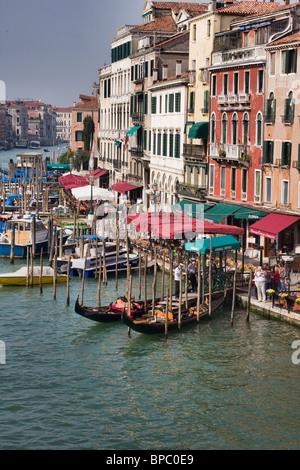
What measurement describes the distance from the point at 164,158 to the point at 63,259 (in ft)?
42.8

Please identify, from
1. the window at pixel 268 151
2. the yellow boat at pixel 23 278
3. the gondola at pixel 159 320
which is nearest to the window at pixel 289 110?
the window at pixel 268 151

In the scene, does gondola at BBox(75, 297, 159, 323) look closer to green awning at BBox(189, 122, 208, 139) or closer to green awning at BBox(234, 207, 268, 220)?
green awning at BBox(234, 207, 268, 220)

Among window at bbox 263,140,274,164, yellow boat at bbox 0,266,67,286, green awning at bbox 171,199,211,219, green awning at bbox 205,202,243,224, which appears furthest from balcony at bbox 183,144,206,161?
yellow boat at bbox 0,266,67,286

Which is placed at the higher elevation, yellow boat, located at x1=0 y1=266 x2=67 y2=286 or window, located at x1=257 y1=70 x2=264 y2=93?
window, located at x1=257 y1=70 x2=264 y2=93

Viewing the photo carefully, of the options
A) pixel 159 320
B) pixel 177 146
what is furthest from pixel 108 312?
pixel 177 146

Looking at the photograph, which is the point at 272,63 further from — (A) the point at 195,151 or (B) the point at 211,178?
(A) the point at 195,151

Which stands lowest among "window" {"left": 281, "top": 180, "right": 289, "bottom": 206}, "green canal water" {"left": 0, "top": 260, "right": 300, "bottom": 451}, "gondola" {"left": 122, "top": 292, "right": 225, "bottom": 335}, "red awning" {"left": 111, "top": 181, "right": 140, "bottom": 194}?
"green canal water" {"left": 0, "top": 260, "right": 300, "bottom": 451}

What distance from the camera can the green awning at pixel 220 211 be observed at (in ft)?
115

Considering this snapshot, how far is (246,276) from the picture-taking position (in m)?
29.6

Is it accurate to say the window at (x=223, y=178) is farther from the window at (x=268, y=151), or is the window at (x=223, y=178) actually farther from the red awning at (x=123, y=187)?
the red awning at (x=123, y=187)

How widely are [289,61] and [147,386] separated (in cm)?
1557

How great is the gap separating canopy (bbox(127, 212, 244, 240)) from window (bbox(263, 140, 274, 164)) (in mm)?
3865

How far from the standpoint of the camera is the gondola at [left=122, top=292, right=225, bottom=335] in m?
23.8

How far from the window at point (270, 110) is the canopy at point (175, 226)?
190 inches
